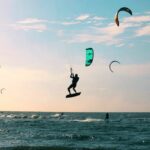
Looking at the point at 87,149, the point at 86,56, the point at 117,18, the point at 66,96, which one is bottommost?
the point at 87,149

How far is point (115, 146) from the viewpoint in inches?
1109

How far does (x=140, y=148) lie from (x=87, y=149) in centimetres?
299

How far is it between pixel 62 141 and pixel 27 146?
389 cm

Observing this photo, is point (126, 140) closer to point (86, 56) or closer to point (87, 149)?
point (87, 149)

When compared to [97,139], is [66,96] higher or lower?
higher

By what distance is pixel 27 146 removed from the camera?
91.8 ft

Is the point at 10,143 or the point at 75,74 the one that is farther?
the point at 10,143

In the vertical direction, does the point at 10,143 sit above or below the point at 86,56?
below

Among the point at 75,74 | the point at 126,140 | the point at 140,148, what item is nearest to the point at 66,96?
the point at 75,74

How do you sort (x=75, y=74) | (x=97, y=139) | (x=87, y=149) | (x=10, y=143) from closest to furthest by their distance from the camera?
(x=75, y=74), (x=87, y=149), (x=10, y=143), (x=97, y=139)

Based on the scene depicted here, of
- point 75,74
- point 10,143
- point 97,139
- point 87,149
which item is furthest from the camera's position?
point 97,139

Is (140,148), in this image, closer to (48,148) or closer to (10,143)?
(48,148)

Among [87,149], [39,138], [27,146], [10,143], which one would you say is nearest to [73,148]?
[87,149]

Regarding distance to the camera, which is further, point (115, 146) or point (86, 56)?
point (115, 146)
